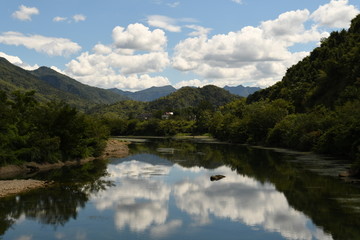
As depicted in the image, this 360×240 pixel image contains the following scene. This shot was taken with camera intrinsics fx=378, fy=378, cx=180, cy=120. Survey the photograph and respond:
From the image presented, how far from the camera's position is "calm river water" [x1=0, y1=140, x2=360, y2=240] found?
3284 cm

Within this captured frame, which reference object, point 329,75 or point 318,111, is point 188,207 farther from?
point 329,75

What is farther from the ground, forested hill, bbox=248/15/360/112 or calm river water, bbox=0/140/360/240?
forested hill, bbox=248/15/360/112

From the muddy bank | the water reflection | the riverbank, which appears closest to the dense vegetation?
the water reflection

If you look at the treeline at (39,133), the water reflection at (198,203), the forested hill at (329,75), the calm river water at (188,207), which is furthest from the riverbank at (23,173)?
the forested hill at (329,75)

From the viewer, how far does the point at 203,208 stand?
4203 centimetres

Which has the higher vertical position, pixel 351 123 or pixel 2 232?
pixel 351 123

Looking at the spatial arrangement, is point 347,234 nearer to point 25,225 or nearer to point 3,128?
point 25,225

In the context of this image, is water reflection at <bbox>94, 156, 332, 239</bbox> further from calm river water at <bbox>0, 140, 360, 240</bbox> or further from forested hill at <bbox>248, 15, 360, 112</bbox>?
forested hill at <bbox>248, 15, 360, 112</bbox>

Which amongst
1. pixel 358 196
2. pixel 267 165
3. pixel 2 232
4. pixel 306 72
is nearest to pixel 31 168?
pixel 2 232

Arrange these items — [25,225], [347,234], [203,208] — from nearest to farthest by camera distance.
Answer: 1. [347,234]
2. [25,225]
3. [203,208]

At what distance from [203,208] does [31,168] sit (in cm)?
4366

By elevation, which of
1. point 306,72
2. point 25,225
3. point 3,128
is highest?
point 306,72

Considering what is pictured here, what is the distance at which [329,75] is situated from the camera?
137m

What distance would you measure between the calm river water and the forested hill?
210 feet
